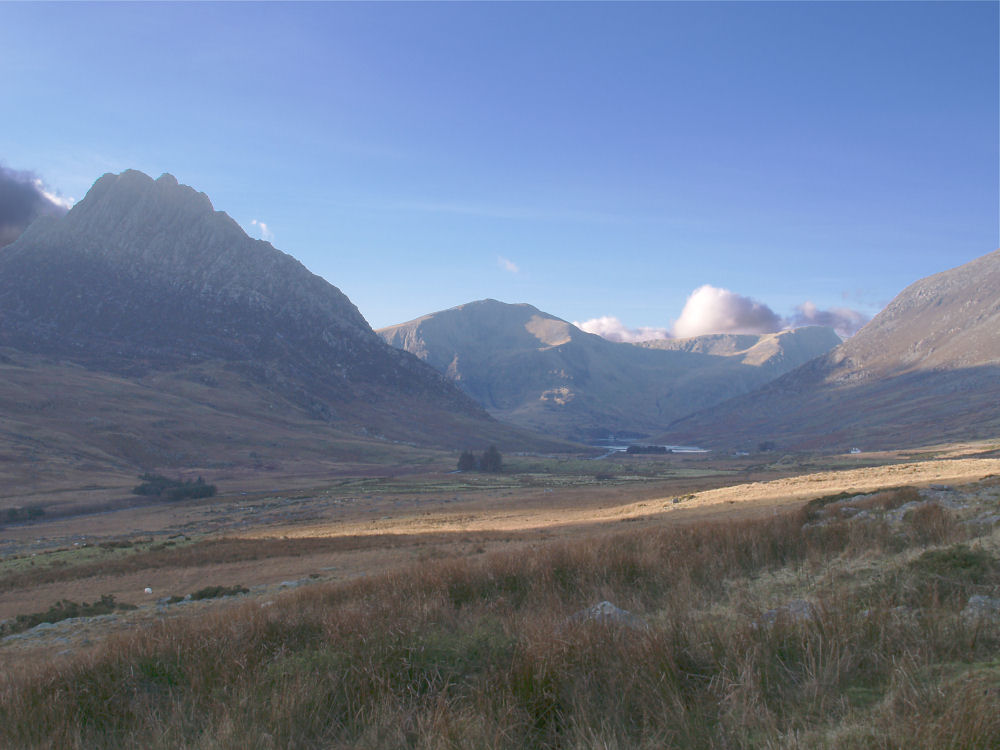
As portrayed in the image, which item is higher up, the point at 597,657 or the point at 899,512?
the point at 597,657

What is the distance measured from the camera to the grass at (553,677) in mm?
4566

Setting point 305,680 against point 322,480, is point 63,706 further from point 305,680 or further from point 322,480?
point 322,480

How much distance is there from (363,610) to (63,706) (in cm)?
324

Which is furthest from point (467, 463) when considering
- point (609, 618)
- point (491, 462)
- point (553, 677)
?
point (553, 677)

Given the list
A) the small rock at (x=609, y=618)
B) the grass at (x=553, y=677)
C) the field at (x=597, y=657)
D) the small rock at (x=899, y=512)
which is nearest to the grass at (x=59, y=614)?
the field at (x=597, y=657)

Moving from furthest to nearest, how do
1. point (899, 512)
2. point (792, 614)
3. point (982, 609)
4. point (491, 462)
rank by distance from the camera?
point (491, 462) → point (899, 512) → point (792, 614) → point (982, 609)

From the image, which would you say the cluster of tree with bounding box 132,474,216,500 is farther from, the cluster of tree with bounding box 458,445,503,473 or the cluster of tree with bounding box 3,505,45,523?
the cluster of tree with bounding box 458,445,503,473

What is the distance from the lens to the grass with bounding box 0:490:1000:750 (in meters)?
4.57

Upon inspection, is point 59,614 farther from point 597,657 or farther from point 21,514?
point 21,514

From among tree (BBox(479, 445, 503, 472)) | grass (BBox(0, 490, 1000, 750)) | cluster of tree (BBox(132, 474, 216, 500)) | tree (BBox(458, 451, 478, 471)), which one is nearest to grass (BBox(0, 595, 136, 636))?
grass (BBox(0, 490, 1000, 750))

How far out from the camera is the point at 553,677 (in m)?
5.53

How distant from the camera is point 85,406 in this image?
14638 centimetres

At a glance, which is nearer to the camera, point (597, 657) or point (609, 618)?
point (597, 657)

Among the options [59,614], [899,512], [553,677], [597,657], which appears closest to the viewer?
[553,677]
